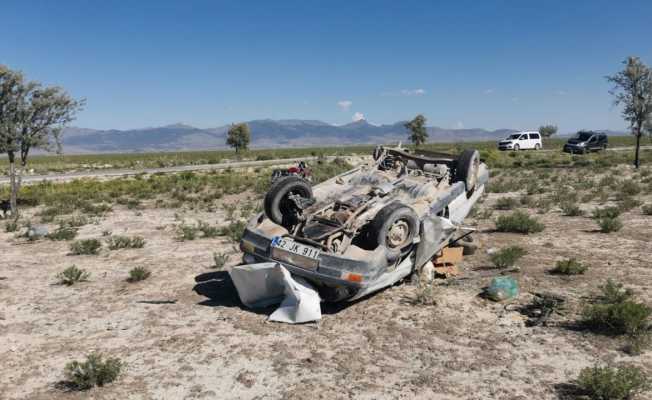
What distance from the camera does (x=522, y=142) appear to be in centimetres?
4541

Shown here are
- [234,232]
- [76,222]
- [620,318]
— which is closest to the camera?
[620,318]

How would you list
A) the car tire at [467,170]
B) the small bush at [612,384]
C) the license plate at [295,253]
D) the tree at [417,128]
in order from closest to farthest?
the small bush at [612,384] < the license plate at [295,253] < the car tire at [467,170] < the tree at [417,128]

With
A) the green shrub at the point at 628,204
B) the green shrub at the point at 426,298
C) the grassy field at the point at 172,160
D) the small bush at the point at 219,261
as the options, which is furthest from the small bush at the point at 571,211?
the grassy field at the point at 172,160

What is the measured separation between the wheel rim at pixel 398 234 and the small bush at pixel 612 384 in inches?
106

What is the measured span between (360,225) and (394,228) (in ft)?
1.65

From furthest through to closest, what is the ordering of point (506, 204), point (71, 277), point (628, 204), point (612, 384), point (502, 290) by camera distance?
point (506, 204) < point (628, 204) < point (71, 277) < point (502, 290) < point (612, 384)

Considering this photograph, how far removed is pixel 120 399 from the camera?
4250mm

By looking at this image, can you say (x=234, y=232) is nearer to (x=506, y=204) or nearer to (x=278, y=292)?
(x=278, y=292)

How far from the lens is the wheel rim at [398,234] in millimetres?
6258

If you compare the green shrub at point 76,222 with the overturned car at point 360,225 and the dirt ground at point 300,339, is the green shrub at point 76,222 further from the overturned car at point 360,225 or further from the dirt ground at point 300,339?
the overturned car at point 360,225

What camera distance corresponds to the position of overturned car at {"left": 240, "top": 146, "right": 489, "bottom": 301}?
5891 mm

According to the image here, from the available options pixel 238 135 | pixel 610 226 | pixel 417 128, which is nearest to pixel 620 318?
pixel 610 226

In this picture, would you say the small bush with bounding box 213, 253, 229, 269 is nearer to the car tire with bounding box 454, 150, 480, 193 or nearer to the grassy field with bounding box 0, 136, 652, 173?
the car tire with bounding box 454, 150, 480, 193

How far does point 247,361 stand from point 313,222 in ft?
7.82
